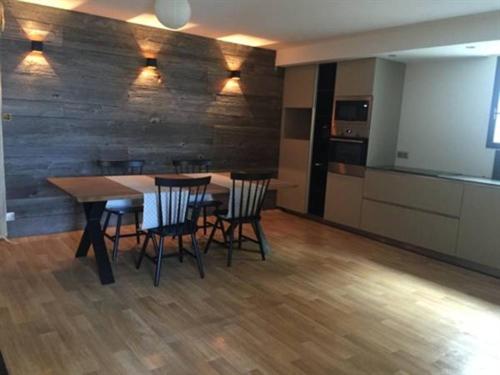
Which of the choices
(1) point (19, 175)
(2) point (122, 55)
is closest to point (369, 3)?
(2) point (122, 55)

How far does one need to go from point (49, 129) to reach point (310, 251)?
125 inches

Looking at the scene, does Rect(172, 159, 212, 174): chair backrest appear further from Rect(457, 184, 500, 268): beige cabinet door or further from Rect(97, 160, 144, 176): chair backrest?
Rect(457, 184, 500, 268): beige cabinet door

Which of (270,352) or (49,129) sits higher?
(49,129)

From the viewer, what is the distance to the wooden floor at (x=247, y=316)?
8.03 ft

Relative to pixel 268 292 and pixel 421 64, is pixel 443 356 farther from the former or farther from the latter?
pixel 421 64

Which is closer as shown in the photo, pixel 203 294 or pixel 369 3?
pixel 203 294

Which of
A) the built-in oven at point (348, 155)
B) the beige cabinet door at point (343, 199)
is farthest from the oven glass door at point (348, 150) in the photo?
the beige cabinet door at point (343, 199)

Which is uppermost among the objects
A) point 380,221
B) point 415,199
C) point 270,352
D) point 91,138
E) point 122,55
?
point 122,55

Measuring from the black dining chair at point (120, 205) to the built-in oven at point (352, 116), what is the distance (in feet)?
8.62

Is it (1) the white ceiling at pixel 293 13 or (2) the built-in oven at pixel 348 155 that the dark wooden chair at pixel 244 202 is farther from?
(2) the built-in oven at pixel 348 155

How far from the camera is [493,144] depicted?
15.0ft

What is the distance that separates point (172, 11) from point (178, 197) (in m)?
1.46

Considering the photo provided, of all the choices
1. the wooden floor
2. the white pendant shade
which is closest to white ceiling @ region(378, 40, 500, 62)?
the wooden floor

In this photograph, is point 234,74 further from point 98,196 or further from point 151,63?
point 98,196
